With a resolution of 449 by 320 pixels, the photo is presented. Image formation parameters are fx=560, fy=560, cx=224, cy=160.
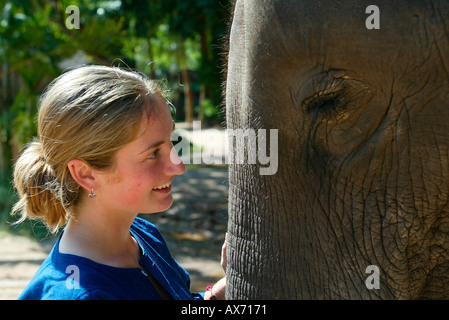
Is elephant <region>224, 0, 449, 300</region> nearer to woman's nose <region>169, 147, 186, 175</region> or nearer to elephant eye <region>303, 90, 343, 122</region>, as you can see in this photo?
elephant eye <region>303, 90, 343, 122</region>

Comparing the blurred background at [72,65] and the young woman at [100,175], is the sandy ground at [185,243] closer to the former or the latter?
the blurred background at [72,65]

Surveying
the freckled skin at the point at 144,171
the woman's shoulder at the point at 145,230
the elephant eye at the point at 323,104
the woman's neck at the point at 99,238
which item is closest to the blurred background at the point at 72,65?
the woman's shoulder at the point at 145,230

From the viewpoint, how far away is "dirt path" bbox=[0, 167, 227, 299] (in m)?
5.66

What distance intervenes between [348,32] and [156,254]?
1245 mm

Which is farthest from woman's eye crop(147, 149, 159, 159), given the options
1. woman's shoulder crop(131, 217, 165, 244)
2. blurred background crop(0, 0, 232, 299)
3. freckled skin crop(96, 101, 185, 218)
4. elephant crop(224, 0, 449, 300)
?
blurred background crop(0, 0, 232, 299)

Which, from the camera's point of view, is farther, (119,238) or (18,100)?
(18,100)

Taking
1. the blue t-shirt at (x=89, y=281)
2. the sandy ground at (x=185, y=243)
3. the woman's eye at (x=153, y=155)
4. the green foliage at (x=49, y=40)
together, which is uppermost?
the green foliage at (x=49, y=40)

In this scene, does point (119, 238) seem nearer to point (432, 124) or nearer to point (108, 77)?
point (108, 77)

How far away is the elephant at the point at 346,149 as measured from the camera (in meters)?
1.60

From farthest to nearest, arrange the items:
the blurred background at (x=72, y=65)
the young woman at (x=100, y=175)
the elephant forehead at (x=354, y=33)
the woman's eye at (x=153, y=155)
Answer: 1. the blurred background at (x=72, y=65)
2. the woman's eye at (x=153, y=155)
3. the young woman at (x=100, y=175)
4. the elephant forehead at (x=354, y=33)

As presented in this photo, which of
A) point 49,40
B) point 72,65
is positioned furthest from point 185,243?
point 49,40

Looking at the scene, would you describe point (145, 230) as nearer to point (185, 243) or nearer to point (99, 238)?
point (99, 238)

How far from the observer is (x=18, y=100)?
9562mm

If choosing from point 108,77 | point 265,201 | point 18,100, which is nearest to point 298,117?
point 265,201
